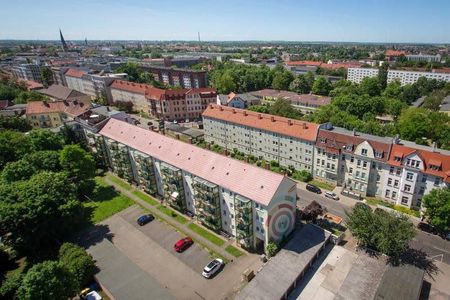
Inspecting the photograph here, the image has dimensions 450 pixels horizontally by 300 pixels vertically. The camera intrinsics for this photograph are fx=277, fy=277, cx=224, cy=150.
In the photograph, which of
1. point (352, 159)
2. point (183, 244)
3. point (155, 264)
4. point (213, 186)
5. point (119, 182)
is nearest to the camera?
point (155, 264)

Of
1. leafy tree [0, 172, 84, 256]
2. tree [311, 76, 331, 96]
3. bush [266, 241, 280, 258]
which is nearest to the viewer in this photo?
bush [266, 241, 280, 258]

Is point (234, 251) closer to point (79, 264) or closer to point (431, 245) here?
point (79, 264)

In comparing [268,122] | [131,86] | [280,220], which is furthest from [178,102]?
[280,220]

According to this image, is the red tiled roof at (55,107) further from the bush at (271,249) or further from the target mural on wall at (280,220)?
the bush at (271,249)

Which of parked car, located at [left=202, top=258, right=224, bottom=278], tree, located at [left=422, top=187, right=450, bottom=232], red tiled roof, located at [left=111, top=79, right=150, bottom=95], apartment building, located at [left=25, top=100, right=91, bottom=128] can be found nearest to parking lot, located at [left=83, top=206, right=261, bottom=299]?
parked car, located at [left=202, top=258, right=224, bottom=278]

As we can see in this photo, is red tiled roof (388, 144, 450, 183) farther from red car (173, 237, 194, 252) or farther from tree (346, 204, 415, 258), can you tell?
red car (173, 237, 194, 252)

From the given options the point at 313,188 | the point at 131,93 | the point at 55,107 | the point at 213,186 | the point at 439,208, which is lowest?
the point at 313,188

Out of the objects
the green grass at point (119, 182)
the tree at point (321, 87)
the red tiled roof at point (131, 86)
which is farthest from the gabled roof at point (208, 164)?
the tree at point (321, 87)
